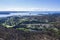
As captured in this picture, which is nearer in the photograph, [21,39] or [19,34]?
[21,39]

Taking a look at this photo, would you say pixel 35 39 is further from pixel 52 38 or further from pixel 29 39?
pixel 52 38

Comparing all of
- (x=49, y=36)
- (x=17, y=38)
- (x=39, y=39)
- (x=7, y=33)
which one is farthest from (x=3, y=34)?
(x=49, y=36)

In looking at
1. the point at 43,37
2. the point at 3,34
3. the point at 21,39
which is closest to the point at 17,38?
the point at 21,39

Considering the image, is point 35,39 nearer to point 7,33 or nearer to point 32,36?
point 32,36

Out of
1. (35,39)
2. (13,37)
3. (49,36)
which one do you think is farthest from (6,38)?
(49,36)

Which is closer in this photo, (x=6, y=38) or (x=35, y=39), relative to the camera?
(x=6, y=38)

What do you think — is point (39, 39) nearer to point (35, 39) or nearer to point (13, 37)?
point (35, 39)

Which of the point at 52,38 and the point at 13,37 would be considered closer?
the point at 13,37

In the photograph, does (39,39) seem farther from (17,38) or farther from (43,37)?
(17,38)
